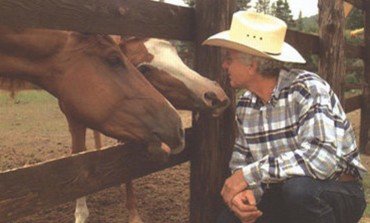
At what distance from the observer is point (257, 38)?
8.05ft

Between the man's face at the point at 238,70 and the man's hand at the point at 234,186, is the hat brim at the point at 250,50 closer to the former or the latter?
the man's face at the point at 238,70

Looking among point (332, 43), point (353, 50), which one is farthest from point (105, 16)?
point (353, 50)

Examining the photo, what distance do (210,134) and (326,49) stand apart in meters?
2.56

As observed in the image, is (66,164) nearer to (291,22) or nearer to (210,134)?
(210,134)

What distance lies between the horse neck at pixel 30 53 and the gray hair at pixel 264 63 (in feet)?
3.37

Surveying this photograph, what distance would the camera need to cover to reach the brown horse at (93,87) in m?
2.65

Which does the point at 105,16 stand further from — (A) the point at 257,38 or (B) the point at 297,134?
(B) the point at 297,134

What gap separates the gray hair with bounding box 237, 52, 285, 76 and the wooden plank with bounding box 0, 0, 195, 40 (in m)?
0.51

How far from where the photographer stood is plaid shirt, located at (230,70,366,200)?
7.59 feet

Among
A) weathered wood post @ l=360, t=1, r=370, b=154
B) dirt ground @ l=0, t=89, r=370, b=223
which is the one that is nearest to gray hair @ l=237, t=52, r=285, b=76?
dirt ground @ l=0, t=89, r=370, b=223

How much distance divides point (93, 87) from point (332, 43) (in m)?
3.28

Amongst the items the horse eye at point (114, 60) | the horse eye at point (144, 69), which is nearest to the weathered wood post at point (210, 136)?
the horse eye at point (114, 60)

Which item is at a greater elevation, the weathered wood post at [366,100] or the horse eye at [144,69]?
the horse eye at [144,69]

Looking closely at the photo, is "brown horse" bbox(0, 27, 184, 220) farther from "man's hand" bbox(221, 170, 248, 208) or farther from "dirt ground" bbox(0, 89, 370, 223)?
"dirt ground" bbox(0, 89, 370, 223)
